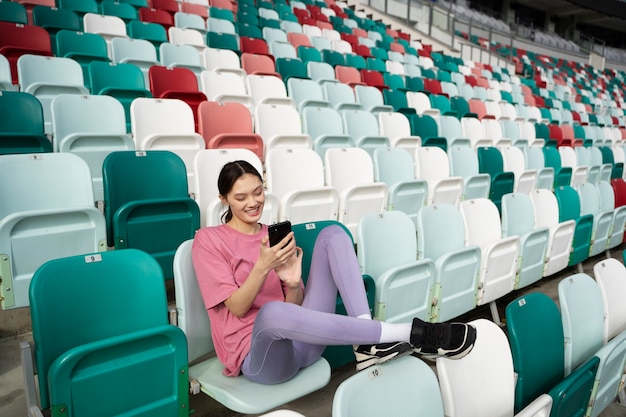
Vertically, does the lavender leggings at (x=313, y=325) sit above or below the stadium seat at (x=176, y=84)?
below

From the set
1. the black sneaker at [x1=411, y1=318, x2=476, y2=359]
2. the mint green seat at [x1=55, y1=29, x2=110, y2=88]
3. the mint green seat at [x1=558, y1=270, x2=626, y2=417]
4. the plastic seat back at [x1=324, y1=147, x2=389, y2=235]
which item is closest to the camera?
the black sneaker at [x1=411, y1=318, x2=476, y2=359]

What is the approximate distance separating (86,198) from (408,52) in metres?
6.89

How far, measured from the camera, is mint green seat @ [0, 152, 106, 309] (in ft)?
4.84

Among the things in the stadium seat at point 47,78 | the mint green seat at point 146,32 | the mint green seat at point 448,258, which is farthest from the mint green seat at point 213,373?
the mint green seat at point 146,32

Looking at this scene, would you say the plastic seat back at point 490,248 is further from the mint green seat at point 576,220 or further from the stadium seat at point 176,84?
the stadium seat at point 176,84

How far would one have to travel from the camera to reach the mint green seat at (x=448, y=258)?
195cm

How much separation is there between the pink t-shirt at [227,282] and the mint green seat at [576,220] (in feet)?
7.75

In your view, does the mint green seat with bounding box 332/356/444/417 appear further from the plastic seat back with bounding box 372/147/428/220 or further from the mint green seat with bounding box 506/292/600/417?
the plastic seat back with bounding box 372/147/428/220

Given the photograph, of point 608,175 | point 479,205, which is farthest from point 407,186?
point 608,175

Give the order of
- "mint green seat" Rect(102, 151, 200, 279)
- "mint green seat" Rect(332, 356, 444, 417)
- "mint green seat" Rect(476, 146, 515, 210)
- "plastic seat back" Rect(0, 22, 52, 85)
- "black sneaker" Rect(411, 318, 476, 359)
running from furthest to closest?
"mint green seat" Rect(476, 146, 515, 210), "plastic seat back" Rect(0, 22, 52, 85), "mint green seat" Rect(102, 151, 200, 279), "black sneaker" Rect(411, 318, 476, 359), "mint green seat" Rect(332, 356, 444, 417)

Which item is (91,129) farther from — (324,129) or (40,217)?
(324,129)

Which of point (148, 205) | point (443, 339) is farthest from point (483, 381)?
point (148, 205)

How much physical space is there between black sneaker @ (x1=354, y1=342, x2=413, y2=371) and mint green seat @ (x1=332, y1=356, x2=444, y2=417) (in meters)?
0.19

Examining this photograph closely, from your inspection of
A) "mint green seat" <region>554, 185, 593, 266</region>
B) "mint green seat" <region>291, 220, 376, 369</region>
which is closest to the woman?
"mint green seat" <region>291, 220, 376, 369</region>
